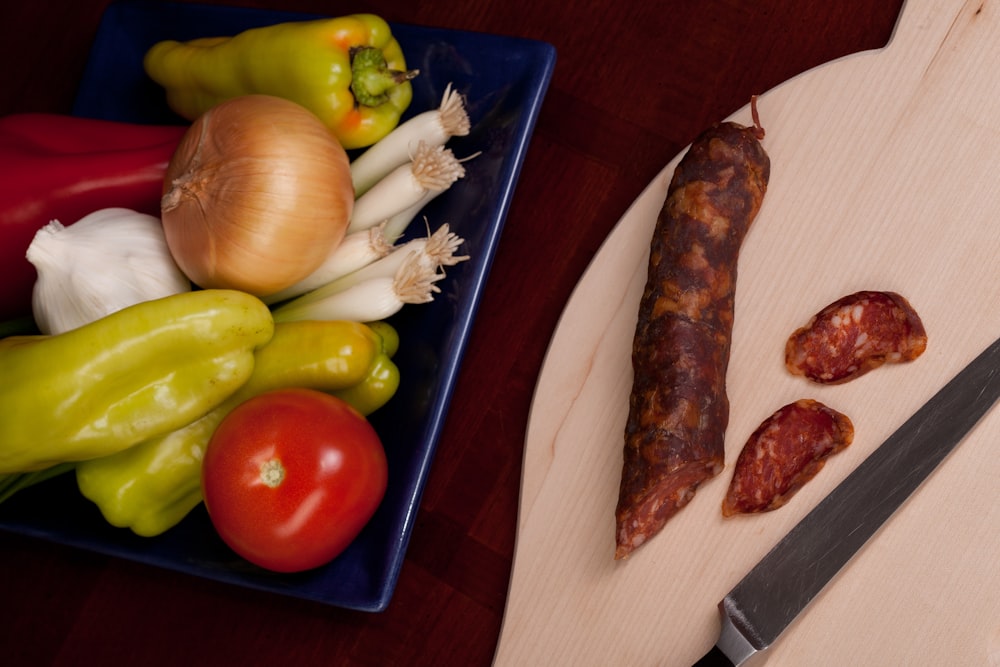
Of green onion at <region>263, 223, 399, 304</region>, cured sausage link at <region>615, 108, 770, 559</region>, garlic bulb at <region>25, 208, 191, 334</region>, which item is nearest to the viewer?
cured sausage link at <region>615, 108, 770, 559</region>

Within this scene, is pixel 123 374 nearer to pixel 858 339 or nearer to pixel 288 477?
pixel 288 477

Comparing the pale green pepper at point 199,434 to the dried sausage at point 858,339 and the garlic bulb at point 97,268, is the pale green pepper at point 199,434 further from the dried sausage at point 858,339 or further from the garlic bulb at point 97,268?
the dried sausage at point 858,339

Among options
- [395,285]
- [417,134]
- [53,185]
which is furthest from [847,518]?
[53,185]

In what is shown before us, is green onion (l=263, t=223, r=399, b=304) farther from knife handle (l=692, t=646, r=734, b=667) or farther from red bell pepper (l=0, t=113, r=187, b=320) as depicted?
knife handle (l=692, t=646, r=734, b=667)

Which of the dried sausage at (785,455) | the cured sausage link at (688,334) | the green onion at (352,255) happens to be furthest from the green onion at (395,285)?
the dried sausage at (785,455)

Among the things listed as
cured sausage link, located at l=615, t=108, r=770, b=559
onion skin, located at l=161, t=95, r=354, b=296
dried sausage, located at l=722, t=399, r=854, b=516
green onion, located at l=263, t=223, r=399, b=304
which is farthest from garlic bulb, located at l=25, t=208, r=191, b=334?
dried sausage, located at l=722, t=399, r=854, b=516

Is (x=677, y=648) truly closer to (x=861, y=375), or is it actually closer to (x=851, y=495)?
(x=851, y=495)
